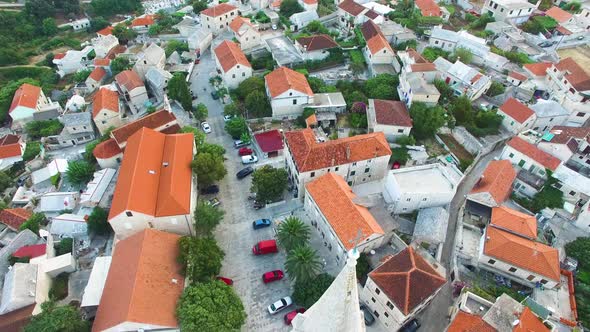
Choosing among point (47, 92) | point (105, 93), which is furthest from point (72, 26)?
point (105, 93)

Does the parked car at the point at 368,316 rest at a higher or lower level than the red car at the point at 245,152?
lower

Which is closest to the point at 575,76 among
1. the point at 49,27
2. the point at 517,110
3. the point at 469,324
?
the point at 517,110

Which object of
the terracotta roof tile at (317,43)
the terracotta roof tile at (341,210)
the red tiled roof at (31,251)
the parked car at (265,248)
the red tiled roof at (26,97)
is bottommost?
the red tiled roof at (26,97)

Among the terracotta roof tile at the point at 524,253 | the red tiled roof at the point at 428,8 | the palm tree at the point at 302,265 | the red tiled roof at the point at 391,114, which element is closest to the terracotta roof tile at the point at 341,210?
the palm tree at the point at 302,265

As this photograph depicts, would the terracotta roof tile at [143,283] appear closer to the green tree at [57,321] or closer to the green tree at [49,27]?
the green tree at [57,321]

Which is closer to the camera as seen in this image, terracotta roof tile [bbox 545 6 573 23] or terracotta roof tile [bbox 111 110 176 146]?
terracotta roof tile [bbox 111 110 176 146]

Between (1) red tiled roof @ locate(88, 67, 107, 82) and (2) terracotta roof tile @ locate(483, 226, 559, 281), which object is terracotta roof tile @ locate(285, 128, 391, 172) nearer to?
(2) terracotta roof tile @ locate(483, 226, 559, 281)

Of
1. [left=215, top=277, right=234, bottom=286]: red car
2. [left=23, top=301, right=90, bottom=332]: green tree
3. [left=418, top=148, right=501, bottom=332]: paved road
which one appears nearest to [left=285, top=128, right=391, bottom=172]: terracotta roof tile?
[left=418, top=148, right=501, bottom=332]: paved road

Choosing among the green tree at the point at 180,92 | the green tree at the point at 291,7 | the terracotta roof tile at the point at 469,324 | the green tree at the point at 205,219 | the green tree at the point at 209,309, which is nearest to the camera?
the terracotta roof tile at the point at 469,324
